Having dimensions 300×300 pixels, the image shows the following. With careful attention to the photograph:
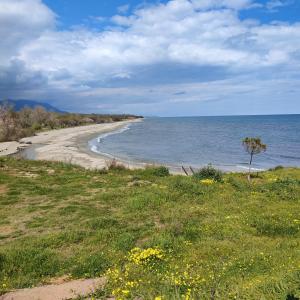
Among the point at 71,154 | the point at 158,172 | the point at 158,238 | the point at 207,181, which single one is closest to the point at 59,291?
the point at 158,238

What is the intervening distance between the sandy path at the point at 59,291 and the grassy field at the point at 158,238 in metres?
0.42

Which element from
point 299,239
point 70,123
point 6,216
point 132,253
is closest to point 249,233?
point 299,239

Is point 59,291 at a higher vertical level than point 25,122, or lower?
lower

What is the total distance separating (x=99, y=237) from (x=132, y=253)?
2188 mm

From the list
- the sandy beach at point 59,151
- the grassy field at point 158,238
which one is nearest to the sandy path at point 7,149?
the sandy beach at point 59,151

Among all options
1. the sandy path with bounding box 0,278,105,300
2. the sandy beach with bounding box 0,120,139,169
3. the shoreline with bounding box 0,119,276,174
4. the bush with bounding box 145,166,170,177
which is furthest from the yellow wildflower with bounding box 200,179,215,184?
the sandy beach with bounding box 0,120,139,169

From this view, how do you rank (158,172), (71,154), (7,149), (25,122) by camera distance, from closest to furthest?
(158,172)
(71,154)
(7,149)
(25,122)

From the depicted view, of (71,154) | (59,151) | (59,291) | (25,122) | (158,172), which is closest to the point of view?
(59,291)

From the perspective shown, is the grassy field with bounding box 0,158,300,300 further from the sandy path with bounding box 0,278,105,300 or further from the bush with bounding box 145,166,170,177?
the bush with bounding box 145,166,170,177

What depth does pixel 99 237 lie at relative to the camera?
40.2 ft

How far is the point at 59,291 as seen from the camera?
26.9 feet

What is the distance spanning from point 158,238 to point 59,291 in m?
4.06

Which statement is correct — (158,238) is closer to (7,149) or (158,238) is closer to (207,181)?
(207,181)

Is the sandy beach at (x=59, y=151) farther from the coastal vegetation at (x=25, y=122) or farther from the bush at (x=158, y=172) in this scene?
the bush at (x=158, y=172)
